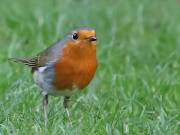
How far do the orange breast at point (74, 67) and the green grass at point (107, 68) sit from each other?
0.85 ft

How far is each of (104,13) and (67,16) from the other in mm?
442

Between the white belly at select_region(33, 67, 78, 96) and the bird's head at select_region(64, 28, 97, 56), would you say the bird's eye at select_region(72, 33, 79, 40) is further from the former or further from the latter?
the white belly at select_region(33, 67, 78, 96)

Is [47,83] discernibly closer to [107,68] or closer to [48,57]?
[48,57]

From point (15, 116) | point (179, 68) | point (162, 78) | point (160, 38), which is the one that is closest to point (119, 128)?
point (15, 116)

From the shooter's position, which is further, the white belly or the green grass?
the white belly

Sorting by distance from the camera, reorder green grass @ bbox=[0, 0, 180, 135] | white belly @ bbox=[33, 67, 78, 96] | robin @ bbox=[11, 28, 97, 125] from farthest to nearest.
A: white belly @ bbox=[33, 67, 78, 96] < robin @ bbox=[11, 28, 97, 125] < green grass @ bbox=[0, 0, 180, 135]

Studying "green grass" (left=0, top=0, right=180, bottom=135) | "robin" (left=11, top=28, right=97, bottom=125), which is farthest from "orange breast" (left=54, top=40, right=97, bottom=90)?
"green grass" (left=0, top=0, right=180, bottom=135)

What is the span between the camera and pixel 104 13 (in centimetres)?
940

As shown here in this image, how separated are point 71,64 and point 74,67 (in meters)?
0.03

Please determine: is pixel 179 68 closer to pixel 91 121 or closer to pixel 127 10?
pixel 127 10

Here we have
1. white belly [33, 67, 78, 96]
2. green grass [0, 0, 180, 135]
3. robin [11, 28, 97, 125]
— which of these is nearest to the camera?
green grass [0, 0, 180, 135]

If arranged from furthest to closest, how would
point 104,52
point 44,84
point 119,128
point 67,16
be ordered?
1. point 67,16
2. point 104,52
3. point 44,84
4. point 119,128

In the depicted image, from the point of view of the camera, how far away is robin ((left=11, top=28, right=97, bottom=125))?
6383 mm

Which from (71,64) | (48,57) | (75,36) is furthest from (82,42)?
(48,57)
